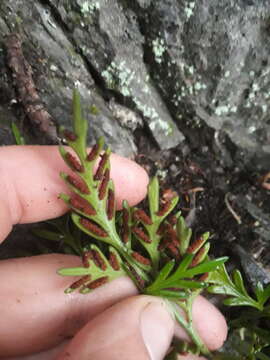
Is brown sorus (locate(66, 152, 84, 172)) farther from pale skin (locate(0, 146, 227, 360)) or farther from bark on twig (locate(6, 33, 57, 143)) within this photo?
bark on twig (locate(6, 33, 57, 143))

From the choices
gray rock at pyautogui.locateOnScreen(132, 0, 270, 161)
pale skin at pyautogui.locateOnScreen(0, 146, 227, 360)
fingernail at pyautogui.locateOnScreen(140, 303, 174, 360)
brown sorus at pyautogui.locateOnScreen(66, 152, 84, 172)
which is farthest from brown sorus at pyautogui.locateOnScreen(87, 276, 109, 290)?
gray rock at pyautogui.locateOnScreen(132, 0, 270, 161)

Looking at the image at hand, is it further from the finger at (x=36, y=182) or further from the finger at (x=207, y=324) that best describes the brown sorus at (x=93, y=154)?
the finger at (x=207, y=324)

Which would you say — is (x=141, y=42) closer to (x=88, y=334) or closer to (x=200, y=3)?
(x=200, y=3)

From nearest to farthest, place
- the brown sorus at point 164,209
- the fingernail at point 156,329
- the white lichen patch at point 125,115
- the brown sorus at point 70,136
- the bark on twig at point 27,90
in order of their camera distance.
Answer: the brown sorus at point 70,136 < the fingernail at point 156,329 < the brown sorus at point 164,209 < the bark on twig at point 27,90 < the white lichen patch at point 125,115

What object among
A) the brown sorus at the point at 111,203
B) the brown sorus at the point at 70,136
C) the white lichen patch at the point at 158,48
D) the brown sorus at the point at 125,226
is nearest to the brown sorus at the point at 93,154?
the brown sorus at the point at 70,136

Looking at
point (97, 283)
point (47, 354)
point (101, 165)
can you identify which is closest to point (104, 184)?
point (101, 165)

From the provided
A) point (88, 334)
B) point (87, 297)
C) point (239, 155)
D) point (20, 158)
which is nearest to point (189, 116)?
point (239, 155)
